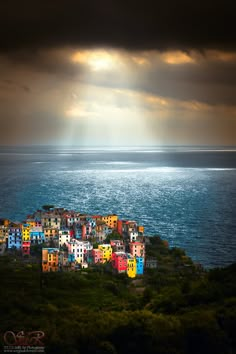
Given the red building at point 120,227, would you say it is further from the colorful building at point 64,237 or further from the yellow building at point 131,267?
the yellow building at point 131,267

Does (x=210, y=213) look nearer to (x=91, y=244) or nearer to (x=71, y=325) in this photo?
(x=91, y=244)

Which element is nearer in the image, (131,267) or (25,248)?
(131,267)

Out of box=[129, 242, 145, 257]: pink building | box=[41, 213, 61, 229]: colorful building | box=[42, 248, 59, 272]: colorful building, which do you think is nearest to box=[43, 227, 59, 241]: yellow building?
box=[41, 213, 61, 229]: colorful building

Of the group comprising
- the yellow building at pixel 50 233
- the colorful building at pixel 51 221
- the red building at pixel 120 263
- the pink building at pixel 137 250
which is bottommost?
the red building at pixel 120 263

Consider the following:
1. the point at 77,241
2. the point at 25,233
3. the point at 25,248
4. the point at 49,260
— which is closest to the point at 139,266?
the point at 77,241
